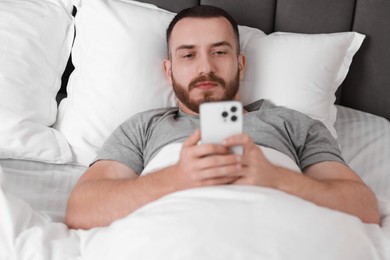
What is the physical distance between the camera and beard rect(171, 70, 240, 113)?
150 cm

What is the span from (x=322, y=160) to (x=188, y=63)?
0.45 meters

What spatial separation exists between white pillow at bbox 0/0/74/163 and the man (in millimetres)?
277

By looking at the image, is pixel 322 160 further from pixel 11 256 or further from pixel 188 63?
pixel 11 256

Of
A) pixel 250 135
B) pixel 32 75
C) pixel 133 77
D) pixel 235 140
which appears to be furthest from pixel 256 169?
pixel 32 75

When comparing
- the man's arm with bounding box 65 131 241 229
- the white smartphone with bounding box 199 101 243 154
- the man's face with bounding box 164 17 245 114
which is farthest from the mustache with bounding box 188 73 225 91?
the white smartphone with bounding box 199 101 243 154

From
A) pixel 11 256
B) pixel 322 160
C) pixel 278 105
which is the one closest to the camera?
pixel 11 256

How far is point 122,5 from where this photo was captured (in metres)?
1.74

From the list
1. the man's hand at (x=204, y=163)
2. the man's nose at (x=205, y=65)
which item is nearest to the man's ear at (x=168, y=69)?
the man's nose at (x=205, y=65)

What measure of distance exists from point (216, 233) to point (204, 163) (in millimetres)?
144

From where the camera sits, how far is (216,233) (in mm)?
1031

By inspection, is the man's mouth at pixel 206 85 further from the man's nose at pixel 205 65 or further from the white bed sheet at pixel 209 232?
the white bed sheet at pixel 209 232

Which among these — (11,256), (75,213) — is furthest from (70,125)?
(11,256)

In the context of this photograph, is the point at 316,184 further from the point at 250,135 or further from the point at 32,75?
the point at 32,75

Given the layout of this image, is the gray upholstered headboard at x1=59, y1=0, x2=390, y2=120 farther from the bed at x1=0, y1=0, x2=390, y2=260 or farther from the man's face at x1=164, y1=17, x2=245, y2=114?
the man's face at x1=164, y1=17, x2=245, y2=114
